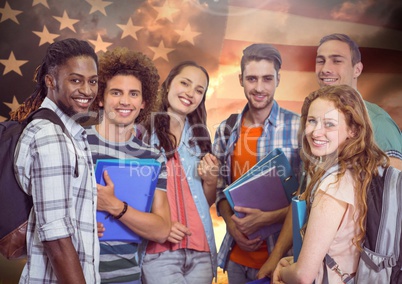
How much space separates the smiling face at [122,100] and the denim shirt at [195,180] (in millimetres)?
254

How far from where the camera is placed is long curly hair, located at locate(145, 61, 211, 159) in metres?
2.88

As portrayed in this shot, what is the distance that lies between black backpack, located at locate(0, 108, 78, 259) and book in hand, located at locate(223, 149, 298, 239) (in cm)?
114

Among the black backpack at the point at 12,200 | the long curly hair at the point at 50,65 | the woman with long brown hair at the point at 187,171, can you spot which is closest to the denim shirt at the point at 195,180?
the woman with long brown hair at the point at 187,171

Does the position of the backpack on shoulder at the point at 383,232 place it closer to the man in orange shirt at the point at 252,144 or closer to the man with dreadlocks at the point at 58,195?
the man in orange shirt at the point at 252,144

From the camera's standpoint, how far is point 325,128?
2301 millimetres

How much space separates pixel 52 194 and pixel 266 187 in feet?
4.53

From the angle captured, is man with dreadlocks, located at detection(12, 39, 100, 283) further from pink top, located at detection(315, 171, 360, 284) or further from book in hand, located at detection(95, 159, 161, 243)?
pink top, located at detection(315, 171, 360, 284)

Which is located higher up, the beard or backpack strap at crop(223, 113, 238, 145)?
the beard

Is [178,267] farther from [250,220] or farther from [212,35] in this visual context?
[212,35]

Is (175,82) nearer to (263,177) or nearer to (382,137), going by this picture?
(263,177)

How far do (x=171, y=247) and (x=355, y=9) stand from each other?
2.04 m

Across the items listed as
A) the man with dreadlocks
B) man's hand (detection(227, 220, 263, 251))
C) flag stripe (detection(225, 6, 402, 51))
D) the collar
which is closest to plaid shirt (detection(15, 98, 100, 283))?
the man with dreadlocks

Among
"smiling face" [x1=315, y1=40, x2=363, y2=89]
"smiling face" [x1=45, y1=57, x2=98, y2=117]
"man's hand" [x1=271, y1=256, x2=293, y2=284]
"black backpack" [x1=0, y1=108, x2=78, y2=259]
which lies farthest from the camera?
"smiling face" [x1=315, y1=40, x2=363, y2=89]

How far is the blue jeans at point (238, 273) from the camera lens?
297 centimetres
